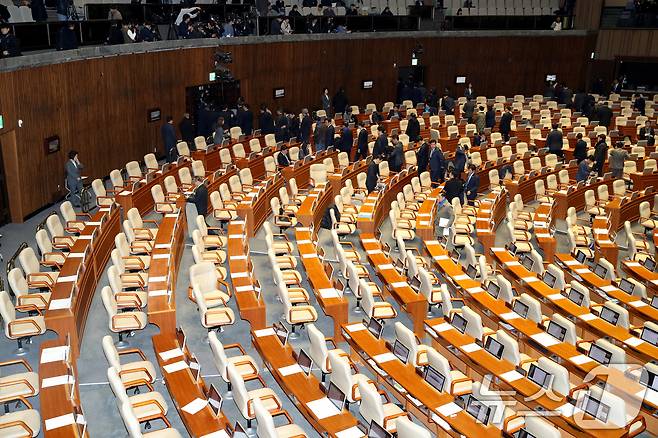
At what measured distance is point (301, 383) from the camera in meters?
8.41

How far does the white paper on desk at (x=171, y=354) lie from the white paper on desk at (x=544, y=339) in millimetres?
4966

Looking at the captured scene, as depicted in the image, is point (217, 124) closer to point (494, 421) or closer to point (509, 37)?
point (494, 421)

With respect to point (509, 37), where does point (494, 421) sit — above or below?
below

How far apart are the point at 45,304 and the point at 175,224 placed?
359 cm

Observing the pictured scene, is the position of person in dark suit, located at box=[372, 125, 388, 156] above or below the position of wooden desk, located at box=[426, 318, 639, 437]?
above

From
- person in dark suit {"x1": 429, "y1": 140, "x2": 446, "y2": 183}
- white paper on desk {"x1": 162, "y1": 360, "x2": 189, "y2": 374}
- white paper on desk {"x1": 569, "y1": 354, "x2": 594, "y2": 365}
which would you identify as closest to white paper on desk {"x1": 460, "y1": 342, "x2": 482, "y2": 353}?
white paper on desk {"x1": 569, "y1": 354, "x2": 594, "y2": 365}

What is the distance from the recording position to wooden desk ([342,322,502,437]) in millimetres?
7668

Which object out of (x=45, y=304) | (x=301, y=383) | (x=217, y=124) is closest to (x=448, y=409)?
(x=301, y=383)

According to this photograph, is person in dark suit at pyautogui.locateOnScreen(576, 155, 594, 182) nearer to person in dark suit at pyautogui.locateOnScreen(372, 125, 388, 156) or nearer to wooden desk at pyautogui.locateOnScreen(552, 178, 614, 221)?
wooden desk at pyautogui.locateOnScreen(552, 178, 614, 221)

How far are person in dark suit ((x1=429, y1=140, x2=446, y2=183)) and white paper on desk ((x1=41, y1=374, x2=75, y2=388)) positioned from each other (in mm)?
12104

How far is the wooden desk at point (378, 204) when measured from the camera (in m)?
14.4

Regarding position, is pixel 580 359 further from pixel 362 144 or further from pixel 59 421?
pixel 362 144

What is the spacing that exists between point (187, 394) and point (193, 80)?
14.9 m

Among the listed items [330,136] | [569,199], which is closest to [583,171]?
[569,199]
